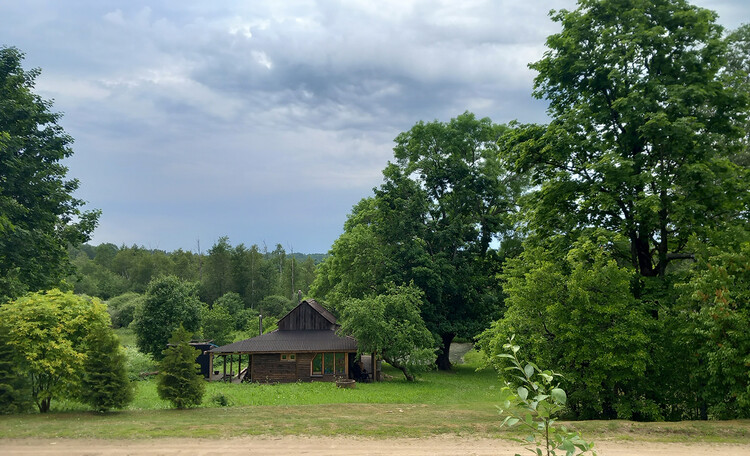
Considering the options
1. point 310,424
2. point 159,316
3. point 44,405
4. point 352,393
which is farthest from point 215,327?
point 310,424

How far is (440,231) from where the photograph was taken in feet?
110

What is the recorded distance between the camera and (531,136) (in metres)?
18.2

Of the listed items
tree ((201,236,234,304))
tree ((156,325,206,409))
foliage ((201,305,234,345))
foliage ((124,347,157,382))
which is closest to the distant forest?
tree ((201,236,234,304))

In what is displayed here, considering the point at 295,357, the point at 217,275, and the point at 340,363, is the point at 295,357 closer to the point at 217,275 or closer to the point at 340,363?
the point at 340,363

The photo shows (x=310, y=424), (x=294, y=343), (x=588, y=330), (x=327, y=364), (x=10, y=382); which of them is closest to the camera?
(x=310, y=424)

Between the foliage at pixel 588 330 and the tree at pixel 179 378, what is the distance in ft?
31.3

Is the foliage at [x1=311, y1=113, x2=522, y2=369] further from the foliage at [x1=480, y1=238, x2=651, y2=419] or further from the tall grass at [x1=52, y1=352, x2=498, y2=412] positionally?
the foliage at [x1=480, y1=238, x2=651, y2=419]

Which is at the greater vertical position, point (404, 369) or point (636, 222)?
point (636, 222)

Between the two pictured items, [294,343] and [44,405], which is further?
[294,343]

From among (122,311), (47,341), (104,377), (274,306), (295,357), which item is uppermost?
(47,341)

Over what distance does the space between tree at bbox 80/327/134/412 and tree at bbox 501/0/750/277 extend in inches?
567

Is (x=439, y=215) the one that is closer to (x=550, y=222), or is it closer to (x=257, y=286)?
(x=550, y=222)

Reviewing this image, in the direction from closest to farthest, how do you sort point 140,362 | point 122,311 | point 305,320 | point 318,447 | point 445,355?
1. point 318,447
2. point 305,320
3. point 140,362
4. point 445,355
5. point 122,311

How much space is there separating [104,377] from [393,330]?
15689 mm
